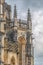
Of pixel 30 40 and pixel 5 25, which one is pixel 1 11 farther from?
pixel 30 40

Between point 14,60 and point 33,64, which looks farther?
point 33,64

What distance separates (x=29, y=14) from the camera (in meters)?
71.1

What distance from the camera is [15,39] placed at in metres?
67.2

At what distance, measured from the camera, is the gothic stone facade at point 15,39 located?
64500mm

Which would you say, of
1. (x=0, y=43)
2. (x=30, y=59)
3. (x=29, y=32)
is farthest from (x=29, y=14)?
(x=0, y=43)

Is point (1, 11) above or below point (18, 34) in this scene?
above

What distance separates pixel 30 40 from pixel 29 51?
1774mm

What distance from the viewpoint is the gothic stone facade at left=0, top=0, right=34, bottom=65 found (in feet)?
212

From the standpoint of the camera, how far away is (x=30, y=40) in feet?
232

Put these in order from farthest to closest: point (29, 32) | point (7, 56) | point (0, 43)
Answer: point (29, 32)
point (7, 56)
point (0, 43)

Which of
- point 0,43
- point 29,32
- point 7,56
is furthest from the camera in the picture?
point 29,32

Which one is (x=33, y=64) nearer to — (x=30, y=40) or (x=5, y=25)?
(x=30, y=40)

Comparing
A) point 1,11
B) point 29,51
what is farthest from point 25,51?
point 1,11

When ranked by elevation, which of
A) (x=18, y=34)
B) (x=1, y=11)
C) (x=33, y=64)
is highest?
(x=1, y=11)
